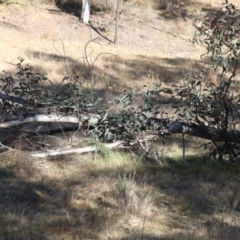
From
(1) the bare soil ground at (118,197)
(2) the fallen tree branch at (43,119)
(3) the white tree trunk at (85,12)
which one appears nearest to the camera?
(1) the bare soil ground at (118,197)

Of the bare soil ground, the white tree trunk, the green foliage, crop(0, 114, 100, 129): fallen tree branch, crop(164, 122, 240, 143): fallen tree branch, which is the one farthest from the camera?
the white tree trunk

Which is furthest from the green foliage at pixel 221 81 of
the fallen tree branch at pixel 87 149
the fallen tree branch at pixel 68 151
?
the fallen tree branch at pixel 68 151

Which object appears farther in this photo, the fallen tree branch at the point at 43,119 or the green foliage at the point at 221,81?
the fallen tree branch at the point at 43,119

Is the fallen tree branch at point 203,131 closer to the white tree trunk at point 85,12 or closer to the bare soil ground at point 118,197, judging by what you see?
the bare soil ground at point 118,197

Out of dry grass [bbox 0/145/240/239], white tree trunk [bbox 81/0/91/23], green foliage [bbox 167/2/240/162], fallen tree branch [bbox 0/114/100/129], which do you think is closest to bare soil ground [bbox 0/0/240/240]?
dry grass [bbox 0/145/240/239]

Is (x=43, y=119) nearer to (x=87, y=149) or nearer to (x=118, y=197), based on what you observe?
Result: (x=87, y=149)

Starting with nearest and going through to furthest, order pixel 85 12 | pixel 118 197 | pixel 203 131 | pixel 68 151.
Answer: pixel 118 197 < pixel 68 151 < pixel 203 131 < pixel 85 12

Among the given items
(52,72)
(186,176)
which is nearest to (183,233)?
(186,176)

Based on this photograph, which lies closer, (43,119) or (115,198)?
(115,198)

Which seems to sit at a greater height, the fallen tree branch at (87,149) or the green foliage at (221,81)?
the green foliage at (221,81)

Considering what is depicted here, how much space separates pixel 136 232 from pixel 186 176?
72.8 inches

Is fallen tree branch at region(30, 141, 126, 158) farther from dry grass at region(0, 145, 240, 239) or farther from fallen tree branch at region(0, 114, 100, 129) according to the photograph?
fallen tree branch at region(0, 114, 100, 129)

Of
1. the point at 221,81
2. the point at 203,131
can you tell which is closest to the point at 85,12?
the point at 221,81

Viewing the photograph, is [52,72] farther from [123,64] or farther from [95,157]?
[95,157]
